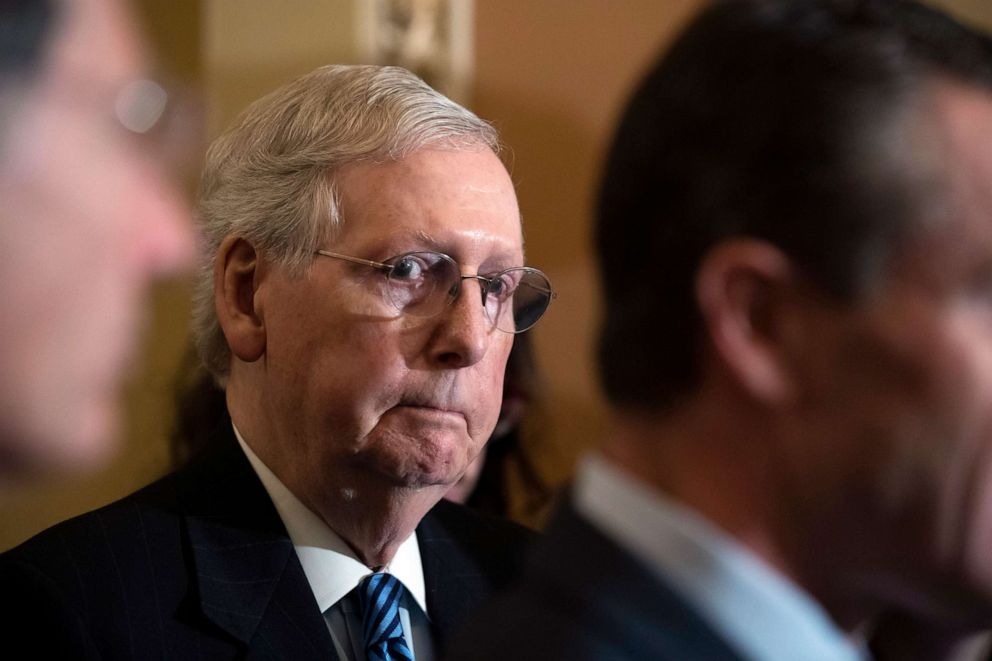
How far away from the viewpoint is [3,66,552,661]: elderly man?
241 cm

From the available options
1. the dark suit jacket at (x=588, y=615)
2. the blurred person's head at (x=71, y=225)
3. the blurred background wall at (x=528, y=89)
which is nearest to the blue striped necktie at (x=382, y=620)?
the dark suit jacket at (x=588, y=615)

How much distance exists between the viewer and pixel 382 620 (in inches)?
97.7

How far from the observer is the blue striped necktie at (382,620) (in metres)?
2.46

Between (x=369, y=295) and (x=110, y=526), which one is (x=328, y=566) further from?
(x=369, y=295)

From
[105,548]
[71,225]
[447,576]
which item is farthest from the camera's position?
[447,576]

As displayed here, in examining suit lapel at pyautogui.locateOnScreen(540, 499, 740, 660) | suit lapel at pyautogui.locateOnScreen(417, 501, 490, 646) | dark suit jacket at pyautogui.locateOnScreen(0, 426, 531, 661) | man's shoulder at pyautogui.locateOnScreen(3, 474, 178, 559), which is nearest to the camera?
suit lapel at pyautogui.locateOnScreen(540, 499, 740, 660)

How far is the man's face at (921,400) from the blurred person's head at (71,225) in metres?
0.65

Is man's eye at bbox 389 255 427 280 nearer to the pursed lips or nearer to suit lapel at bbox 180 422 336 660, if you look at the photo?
the pursed lips

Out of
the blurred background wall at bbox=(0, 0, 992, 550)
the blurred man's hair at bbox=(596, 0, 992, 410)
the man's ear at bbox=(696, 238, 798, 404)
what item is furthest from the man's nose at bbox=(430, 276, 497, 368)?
the blurred background wall at bbox=(0, 0, 992, 550)

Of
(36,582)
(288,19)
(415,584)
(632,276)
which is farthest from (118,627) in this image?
(288,19)

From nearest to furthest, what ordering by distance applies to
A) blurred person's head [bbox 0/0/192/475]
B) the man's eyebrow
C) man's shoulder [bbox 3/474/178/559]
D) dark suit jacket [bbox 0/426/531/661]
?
1. blurred person's head [bbox 0/0/192/475]
2. dark suit jacket [bbox 0/426/531/661]
3. man's shoulder [bbox 3/474/178/559]
4. the man's eyebrow

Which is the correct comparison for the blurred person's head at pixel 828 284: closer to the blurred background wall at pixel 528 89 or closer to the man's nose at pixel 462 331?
the man's nose at pixel 462 331

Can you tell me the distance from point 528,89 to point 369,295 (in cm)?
369

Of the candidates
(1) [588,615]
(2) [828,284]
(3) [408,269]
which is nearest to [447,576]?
(3) [408,269]
